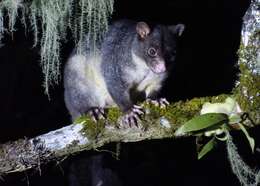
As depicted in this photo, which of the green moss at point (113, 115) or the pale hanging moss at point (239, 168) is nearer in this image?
the pale hanging moss at point (239, 168)

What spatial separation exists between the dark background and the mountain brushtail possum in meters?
0.47

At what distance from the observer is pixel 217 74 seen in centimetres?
623

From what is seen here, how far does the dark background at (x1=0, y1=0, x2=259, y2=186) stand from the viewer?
225 inches

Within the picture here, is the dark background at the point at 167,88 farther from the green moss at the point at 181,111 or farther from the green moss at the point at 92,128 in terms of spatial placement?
the green moss at the point at 181,111

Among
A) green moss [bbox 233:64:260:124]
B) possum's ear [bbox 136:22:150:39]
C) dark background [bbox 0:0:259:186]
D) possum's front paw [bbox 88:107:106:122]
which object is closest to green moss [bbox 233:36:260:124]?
green moss [bbox 233:64:260:124]

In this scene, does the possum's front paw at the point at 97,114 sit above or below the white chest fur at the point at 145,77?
below

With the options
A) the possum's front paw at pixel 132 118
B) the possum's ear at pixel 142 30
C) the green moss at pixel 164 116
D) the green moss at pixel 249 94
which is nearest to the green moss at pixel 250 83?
the green moss at pixel 249 94

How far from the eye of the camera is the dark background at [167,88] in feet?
18.8

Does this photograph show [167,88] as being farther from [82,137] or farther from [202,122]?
[202,122]

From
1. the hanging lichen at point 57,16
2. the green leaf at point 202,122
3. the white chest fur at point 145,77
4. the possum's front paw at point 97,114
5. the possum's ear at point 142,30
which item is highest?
the hanging lichen at point 57,16

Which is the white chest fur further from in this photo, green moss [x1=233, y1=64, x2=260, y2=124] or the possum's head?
green moss [x1=233, y1=64, x2=260, y2=124]

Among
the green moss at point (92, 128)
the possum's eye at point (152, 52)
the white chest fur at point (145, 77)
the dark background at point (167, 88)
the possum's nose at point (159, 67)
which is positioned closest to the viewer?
the green moss at point (92, 128)

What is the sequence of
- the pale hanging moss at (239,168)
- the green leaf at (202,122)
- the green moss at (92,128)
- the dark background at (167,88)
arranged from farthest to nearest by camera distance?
the dark background at (167,88) < the green moss at (92,128) < the pale hanging moss at (239,168) < the green leaf at (202,122)

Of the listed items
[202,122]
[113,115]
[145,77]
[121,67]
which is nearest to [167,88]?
[145,77]
